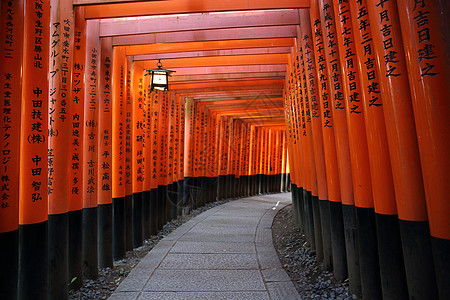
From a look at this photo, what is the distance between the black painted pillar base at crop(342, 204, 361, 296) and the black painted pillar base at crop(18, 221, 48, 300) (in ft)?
11.0

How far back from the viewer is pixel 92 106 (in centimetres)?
477

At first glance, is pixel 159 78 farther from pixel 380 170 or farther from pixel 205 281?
pixel 380 170

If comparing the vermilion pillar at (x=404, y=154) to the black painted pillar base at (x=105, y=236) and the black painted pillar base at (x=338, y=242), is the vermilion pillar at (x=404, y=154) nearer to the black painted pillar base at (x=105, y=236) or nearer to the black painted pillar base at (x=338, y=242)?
the black painted pillar base at (x=338, y=242)

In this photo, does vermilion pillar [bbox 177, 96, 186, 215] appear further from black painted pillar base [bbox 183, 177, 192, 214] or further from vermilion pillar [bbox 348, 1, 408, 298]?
vermilion pillar [bbox 348, 1, 408, 298]

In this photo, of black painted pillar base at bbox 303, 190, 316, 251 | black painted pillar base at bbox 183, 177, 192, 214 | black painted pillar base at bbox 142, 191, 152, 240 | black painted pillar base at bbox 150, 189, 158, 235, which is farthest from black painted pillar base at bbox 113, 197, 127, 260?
black painted pillar base at bbox 183, 177, 192, 214

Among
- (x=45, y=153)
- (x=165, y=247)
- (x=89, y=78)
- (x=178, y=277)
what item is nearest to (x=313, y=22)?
(x=89, y=78)

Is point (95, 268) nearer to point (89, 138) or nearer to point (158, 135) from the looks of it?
point (89, 138)

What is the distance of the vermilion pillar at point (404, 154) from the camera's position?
2.26m

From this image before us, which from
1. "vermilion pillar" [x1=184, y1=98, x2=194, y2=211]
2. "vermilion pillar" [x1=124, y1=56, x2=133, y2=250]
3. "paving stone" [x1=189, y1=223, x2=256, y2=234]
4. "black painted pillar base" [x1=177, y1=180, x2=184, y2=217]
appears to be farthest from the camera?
"vermilion pillar" [x1=184, y1=98, x2=194, y2=211]

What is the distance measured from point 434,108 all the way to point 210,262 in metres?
4.11

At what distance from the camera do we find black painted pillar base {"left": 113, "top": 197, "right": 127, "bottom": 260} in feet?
18.7

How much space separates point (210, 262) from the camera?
5.09 metres

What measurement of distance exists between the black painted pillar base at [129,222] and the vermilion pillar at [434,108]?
5332 mm

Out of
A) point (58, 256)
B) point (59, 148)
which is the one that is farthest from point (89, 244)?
point (59, 148)
